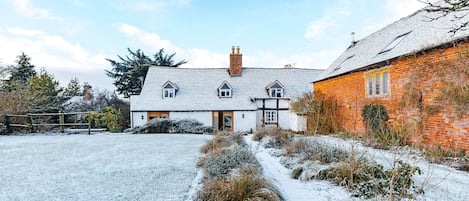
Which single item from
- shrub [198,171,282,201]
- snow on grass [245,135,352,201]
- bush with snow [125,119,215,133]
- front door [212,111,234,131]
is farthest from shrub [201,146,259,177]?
front door [212,111,234,131]

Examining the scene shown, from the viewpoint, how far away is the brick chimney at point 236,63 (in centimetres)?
2200

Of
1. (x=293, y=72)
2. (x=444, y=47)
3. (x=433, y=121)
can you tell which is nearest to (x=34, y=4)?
(x=444, y=47)

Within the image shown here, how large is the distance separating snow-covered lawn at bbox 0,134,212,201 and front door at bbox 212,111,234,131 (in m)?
10.8

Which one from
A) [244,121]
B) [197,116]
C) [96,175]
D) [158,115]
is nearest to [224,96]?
[244,121]

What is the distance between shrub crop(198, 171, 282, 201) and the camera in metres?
3.63

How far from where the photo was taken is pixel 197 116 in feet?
62.4

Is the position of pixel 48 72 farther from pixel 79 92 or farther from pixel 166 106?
pixel 166 106

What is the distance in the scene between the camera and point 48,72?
2698 centimetres

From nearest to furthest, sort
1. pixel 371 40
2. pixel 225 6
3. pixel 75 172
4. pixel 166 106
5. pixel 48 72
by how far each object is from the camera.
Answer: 1. pixel 75 172
2. pixel 225 6
3. pixel 371 40
4. pixel 166 106
5. pixel 48 72

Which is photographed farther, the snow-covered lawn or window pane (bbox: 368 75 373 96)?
window pane (bbox: 368 75 373 96)

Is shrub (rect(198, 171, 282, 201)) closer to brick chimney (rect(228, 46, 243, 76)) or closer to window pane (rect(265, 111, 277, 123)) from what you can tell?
window pane (rect(265, 111, 277, 123))

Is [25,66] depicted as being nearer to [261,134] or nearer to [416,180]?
[261,134]

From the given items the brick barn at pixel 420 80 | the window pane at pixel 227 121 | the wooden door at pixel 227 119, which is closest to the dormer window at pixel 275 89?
the wooden door at pixel 227 119

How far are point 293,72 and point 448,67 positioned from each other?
16568mm
